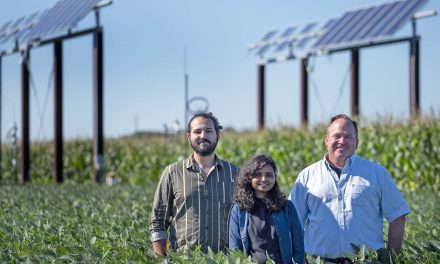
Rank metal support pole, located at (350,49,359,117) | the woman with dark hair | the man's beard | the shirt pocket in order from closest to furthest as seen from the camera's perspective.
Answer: the woman with dark hair, the shirt pocket, the man's beard, metal support pole, located at (350,49,359,117)

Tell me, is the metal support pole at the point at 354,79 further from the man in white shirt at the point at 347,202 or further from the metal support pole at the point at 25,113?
the man in white shirt at the point at 347,202

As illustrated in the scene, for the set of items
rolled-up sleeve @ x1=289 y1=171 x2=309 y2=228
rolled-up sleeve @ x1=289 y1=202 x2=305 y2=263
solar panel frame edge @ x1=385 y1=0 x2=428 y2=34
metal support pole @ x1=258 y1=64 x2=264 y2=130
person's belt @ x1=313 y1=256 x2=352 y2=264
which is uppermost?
solar panel frame edge @ x1=385 y1=0 x2=428 y2=34

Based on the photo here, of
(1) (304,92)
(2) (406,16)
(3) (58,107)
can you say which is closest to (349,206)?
(2) (406,16)

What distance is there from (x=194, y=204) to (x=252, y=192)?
2.32 feet

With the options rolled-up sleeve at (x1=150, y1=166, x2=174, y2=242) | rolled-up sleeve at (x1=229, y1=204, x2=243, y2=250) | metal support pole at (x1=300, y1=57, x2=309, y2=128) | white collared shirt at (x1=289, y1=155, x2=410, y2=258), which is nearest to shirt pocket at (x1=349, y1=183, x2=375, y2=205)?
white collared shirt at (x1=289, y1=155, x2=410, y2=258)

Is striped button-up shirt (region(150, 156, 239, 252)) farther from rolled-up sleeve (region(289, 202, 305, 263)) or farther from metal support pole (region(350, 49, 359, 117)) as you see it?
metal support pole (region(350, 49, 359, 117))

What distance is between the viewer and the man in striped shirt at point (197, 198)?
6.64m

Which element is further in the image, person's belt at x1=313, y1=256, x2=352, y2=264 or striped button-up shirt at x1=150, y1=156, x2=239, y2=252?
striped button-up shirt at x1=150, y1=156, x2=239, y2=252

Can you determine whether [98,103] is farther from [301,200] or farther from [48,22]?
[301,200]

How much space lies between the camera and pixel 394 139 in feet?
65.1

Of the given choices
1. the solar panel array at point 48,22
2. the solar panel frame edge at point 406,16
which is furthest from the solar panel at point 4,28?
the solar panel frame edge at point 406,16

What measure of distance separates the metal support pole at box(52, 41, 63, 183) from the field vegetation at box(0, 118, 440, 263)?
829 mm

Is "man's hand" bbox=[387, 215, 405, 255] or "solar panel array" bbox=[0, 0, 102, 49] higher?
"solar panel array" bbox=[0, 0, 102, 49]

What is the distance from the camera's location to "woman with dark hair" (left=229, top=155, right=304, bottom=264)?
6020 mm
